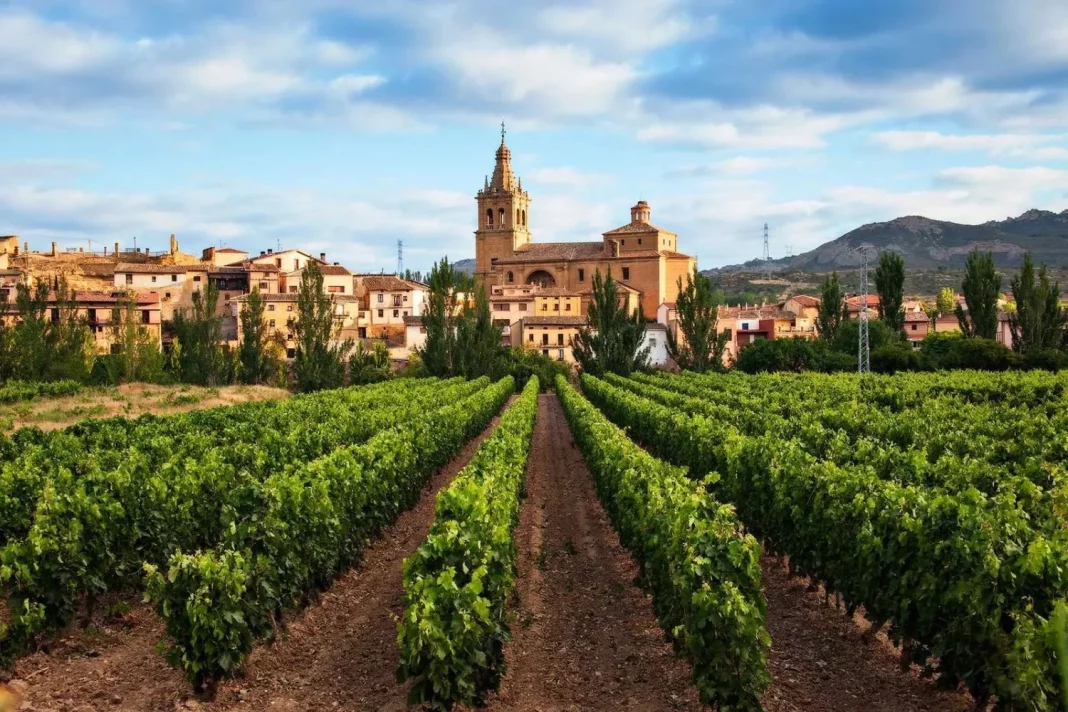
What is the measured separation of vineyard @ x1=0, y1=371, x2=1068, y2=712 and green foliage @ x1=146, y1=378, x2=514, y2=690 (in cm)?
4

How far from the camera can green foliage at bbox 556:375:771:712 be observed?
8320mm

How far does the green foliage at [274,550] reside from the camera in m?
9.09

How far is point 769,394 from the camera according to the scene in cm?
3406

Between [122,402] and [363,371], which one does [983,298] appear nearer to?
[363,371]

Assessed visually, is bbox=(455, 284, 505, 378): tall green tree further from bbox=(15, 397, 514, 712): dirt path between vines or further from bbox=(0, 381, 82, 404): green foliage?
bbox=(15, 397, 514, 712): dirt path between vines

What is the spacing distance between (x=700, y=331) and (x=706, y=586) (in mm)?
61940

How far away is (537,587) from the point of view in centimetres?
1326

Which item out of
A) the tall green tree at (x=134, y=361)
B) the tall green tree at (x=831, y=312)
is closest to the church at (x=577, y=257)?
the tall green tree at (x=831, y=312)

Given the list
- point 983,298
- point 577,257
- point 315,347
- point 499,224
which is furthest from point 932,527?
point 499,224

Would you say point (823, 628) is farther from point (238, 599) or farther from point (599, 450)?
point (599, 450)

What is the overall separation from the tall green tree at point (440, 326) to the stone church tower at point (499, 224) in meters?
50.0

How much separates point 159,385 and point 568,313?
1799 inches

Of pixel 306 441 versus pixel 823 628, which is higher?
pixel 306 441

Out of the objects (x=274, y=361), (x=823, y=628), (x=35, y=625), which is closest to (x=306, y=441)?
(x=35, y=625)
